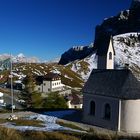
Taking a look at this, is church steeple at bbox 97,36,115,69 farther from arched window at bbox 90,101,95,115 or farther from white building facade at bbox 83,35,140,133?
arched window at bbox 90,101,95,115

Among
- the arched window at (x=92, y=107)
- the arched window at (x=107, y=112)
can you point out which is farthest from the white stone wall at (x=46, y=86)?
the arched window at (x=107, y=112)

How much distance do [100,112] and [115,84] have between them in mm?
4785

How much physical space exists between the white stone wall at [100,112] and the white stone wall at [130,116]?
96 centimetres

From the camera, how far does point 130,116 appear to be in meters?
44.2

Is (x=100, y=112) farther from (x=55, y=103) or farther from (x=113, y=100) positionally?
(x=55, y=103)

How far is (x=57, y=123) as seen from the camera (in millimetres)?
46625

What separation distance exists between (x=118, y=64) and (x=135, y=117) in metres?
155

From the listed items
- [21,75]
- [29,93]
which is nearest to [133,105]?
[29,93]

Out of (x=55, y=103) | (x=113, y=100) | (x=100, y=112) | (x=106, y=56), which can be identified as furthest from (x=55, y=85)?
(x=113, y=100)

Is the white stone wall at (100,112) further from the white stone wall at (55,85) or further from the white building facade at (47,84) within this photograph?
the white stone wall at (55,85)

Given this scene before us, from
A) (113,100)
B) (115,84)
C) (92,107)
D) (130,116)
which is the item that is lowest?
(130,116)

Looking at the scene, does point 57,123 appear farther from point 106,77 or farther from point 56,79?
point 56,79

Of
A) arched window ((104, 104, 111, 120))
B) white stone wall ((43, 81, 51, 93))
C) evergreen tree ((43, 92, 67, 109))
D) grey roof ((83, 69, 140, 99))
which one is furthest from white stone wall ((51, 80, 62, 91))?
arched window ((104, 104, 111, 120))

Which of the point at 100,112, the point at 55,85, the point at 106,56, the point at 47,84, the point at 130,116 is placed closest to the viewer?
the point at 130,116
